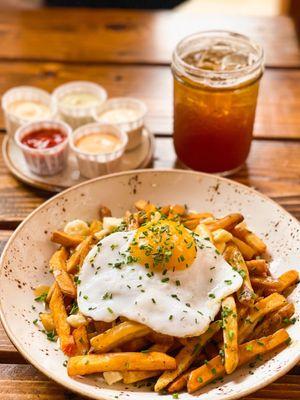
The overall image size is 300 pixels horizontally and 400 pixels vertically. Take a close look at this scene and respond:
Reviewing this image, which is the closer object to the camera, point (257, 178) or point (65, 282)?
point (65, 282)

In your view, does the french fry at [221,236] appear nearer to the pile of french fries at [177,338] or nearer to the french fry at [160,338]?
the pile of french fries at [177,338]

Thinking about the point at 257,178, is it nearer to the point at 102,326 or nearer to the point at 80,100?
the point at 80,100

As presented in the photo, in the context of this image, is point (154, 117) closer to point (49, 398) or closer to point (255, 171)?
point (255, 171)

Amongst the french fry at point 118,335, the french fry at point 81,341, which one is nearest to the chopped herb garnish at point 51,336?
the french fry at point 81,341

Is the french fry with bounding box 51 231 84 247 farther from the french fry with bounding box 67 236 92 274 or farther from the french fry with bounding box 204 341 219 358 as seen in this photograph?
the french fry with bounding box 204 341 219 358

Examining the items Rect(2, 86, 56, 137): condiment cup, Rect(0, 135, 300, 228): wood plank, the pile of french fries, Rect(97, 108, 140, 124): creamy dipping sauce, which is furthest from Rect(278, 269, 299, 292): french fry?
Rect(2, 86, 56, 137): condiment cup

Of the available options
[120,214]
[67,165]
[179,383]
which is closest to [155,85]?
[67,165]
